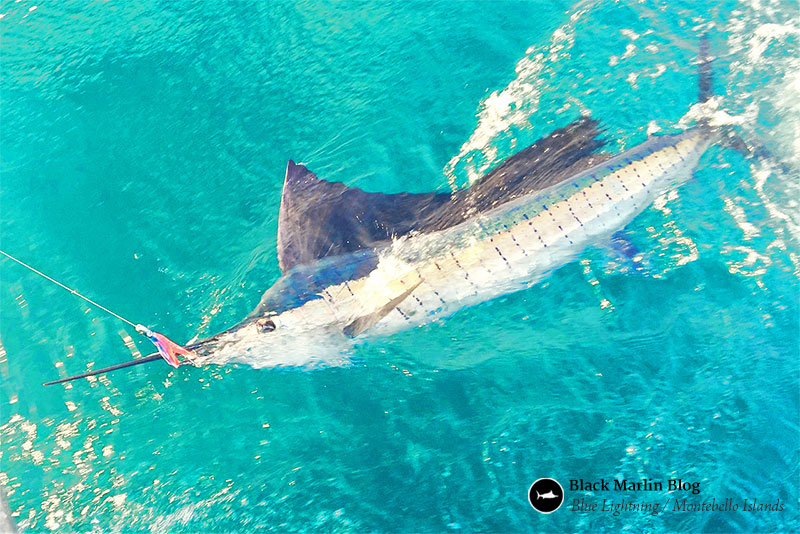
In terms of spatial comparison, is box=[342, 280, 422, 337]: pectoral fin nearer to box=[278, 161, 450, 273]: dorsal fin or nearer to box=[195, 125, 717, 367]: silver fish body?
box=[195, 125, 717, 367]: silver fish body

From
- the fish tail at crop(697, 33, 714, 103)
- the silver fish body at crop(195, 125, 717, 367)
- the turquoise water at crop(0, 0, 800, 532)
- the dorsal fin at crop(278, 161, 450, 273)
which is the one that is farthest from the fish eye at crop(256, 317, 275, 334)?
the fish tail at crop(697, 33, 714, 103)

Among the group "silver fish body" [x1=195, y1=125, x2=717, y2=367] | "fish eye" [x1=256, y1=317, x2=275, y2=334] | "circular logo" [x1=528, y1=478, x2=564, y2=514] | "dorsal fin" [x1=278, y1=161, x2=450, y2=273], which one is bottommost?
"circular logo" [x1=528, y1=478, x2=564, y2=514]

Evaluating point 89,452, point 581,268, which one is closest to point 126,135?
point 89,452

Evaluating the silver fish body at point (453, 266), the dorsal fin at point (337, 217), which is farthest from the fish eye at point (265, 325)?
the dorsal fin at point (337, 217)

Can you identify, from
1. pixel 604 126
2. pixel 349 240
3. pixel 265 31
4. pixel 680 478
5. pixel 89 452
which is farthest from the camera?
pixel 265 31

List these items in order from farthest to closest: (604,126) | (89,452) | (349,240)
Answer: (604,126), (349,240), (89,452)

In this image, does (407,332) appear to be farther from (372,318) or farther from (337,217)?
(337,217)

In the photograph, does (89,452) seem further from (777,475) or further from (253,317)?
(777,475)

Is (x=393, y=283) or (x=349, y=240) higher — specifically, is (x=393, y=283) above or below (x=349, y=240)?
below
